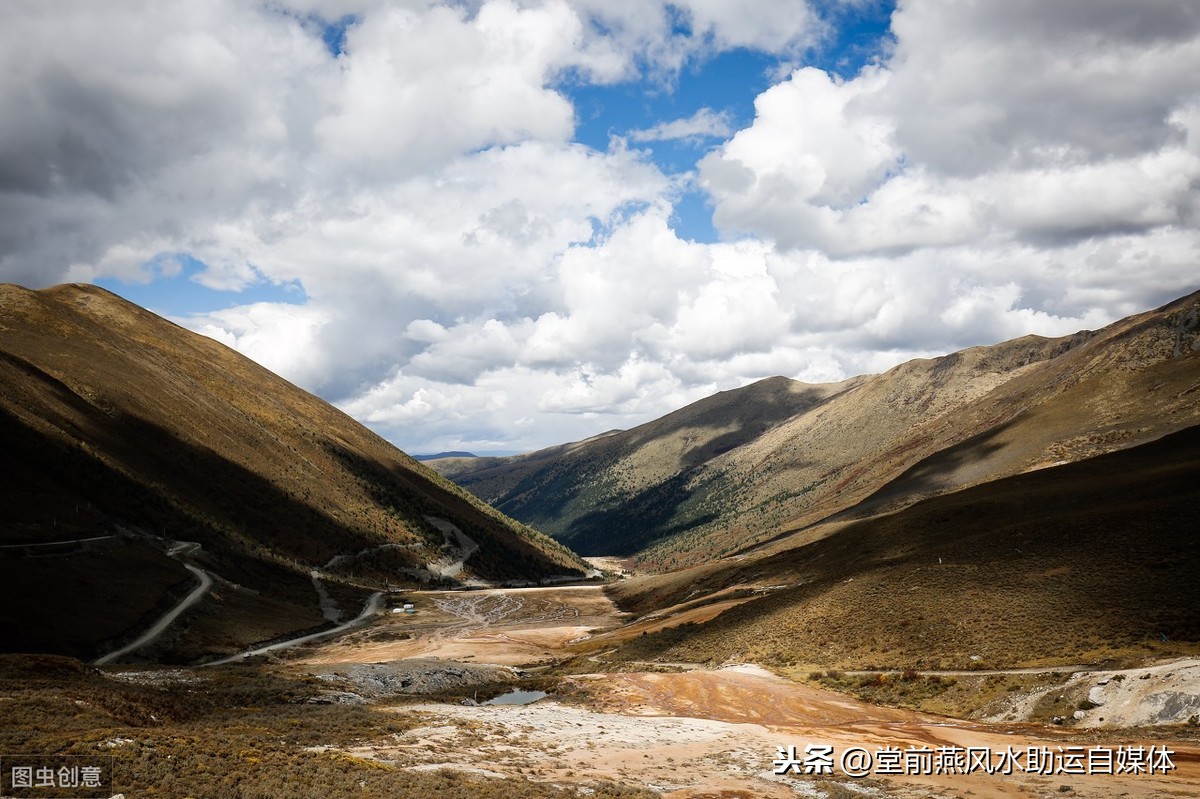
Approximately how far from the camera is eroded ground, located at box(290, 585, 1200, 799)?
2409cm

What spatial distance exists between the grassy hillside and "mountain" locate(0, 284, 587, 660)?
171 ft

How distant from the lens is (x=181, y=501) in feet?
336

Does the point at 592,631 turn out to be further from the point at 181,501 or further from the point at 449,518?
the point at 449,518

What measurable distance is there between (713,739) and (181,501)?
101 meters

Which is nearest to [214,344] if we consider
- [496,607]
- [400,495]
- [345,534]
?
[400,495]

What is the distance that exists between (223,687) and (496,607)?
7321 centimetres

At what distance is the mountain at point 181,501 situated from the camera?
66000 mm

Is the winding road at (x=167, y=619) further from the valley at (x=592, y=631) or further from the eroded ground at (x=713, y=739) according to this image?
the eroded ground at (x=713, y=739)

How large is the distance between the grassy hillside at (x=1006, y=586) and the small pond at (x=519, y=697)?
15.7 m

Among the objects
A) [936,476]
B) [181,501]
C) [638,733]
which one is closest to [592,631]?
[638,733]

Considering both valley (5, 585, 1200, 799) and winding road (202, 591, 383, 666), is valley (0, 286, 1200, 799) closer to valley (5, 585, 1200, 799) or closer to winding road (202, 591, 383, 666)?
valley (5, 585, 1200, 799)

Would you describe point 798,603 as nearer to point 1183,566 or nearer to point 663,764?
point 1183,566

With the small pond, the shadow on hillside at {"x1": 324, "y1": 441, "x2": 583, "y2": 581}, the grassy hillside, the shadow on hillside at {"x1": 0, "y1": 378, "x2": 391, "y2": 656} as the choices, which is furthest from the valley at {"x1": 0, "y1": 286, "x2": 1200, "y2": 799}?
the shadow on hillside at {"x1": 324, "y1": 441, "x2": 583, "y2": 581}

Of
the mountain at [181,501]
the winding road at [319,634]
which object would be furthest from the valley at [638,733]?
the mountain at [181,501]
